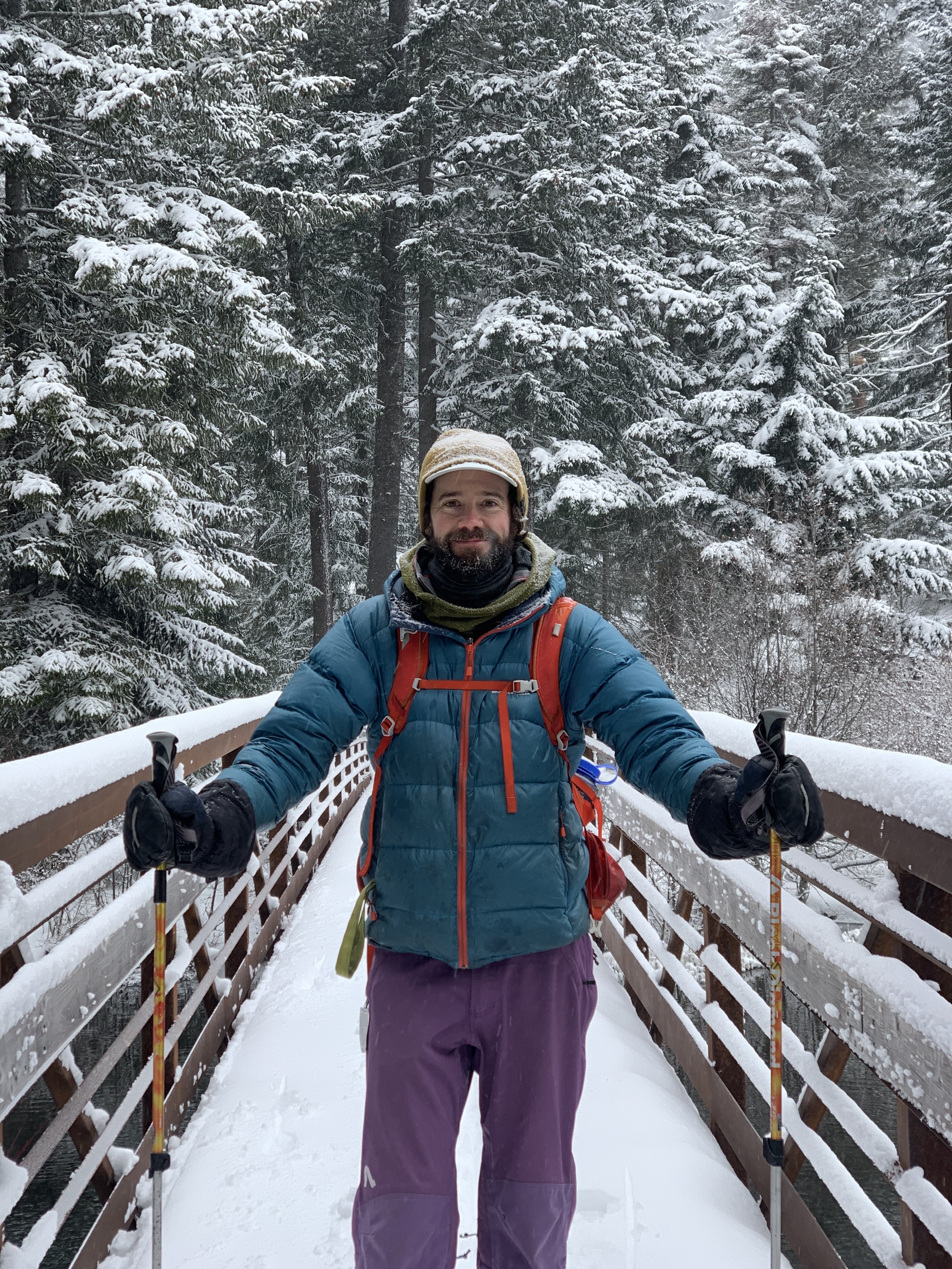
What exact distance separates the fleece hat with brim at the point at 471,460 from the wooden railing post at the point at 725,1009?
180 centimetres

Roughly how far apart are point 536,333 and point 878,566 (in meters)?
7.39

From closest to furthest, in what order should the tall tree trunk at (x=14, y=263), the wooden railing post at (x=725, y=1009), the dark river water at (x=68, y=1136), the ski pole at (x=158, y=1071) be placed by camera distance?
the ski pole at (x=158, y=1071) < the wooden railing post at (x=725, y=1009) < the dark river water at (x=68, y=1136) < the tall tree trunk at (x=14, y=263)

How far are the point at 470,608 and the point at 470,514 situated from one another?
250mm

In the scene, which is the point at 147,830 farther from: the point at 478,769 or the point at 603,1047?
the point at 603,1047

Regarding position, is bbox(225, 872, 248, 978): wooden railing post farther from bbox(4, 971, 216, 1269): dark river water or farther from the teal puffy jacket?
the teal puffy jacket

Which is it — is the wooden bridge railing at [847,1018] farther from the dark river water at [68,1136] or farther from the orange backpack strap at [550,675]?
the dark river water at [68,1136]

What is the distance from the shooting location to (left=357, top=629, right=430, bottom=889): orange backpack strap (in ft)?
6.76

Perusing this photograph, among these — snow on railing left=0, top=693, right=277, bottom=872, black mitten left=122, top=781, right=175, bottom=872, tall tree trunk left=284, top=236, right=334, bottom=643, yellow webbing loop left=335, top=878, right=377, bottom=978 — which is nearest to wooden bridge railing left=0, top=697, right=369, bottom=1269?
snow on railing left=0, top=693, right=277, bottom=872

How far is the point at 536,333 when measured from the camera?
56.1 ft

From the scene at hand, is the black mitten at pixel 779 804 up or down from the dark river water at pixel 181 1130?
up

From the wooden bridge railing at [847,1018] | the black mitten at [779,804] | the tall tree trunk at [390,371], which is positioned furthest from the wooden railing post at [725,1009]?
the tall tree trunk at [390,371]

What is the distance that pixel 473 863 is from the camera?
1.98m

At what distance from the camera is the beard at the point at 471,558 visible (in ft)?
7.01

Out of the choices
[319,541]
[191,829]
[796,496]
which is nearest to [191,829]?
[191,829]
